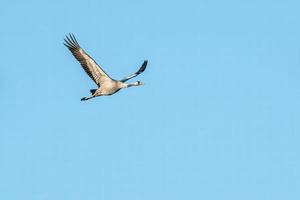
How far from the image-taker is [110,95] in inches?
798

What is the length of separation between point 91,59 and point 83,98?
221cm

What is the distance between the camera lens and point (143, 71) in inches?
822

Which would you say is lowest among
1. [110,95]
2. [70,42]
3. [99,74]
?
[110,95]

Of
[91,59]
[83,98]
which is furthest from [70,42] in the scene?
[83,98]

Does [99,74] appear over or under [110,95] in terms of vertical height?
over

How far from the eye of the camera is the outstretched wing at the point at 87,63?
20.1 m

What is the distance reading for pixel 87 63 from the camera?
66.8 feet

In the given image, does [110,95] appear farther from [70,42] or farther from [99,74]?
[70,42]

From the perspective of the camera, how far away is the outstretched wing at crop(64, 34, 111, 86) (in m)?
20.1

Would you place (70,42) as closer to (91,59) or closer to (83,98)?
(91,59)

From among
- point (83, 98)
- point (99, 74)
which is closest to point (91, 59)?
point (99, 74)

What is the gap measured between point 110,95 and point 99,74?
4.38 feet

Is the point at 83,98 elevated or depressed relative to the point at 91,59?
depressed

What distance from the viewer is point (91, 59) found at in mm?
20000
